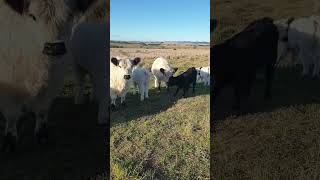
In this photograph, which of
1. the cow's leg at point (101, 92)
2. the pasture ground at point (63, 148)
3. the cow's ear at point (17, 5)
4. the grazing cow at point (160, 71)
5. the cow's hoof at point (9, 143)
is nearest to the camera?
the cow's ear at point (17, 5)

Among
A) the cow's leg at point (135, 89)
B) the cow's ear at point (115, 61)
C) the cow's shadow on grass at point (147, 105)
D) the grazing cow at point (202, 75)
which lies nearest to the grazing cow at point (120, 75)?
the cow's ear at point (115, 61)

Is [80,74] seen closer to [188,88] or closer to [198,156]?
[198,156]

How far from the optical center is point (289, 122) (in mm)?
4273

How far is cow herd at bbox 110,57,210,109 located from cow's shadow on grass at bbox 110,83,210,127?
8cm

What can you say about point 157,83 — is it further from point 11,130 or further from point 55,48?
point 11,130

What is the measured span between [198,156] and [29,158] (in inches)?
111

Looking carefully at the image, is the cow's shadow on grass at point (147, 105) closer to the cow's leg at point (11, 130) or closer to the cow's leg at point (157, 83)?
the cow's leg at point (157, 83)

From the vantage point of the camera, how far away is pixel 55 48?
3871 millimetres

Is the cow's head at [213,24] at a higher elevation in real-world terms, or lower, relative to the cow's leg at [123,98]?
higher

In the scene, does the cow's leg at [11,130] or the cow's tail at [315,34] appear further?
the cow's tail at [315,34]

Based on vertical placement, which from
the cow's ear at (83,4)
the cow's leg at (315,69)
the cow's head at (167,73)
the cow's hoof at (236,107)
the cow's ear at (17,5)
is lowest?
the cow's hoof at (236,107)

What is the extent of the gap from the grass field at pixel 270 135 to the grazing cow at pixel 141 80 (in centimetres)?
249

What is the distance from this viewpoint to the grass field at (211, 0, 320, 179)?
4258 millimetres

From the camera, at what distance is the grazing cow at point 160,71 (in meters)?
7.13
